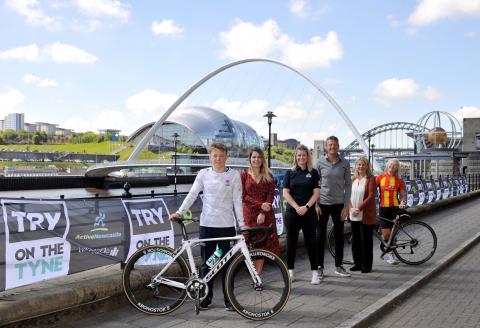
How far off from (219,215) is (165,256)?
0.68m

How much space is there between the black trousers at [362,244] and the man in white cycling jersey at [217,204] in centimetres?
276

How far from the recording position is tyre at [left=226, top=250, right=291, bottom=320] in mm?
4492

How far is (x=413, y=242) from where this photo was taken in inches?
293

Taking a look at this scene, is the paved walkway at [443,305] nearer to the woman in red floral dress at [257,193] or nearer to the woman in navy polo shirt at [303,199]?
the woman in navy polo shirt at [303,199]

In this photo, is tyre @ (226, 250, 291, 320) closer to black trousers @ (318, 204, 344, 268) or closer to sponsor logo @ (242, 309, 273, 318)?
sponsor logo @ (242, 309, 273, 318)

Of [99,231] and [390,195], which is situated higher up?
[390,195]

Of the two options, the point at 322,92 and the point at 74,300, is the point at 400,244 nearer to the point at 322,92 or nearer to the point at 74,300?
the point at 74,300

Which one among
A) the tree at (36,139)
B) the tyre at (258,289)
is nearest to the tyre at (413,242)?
the tyre at (258,289)

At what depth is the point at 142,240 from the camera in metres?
6.06

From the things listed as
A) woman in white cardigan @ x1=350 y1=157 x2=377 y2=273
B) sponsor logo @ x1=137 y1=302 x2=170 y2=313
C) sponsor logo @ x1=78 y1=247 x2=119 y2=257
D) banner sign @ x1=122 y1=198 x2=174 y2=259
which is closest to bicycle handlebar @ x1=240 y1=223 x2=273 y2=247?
sponsor logo @ x1=137 y1=302 x2=170 y2=313

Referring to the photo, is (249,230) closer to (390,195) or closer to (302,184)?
(302,184)

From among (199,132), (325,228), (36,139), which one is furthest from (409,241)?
(36,139)

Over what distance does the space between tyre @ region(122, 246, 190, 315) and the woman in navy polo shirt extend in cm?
179

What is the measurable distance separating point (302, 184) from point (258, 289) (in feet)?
5.64
